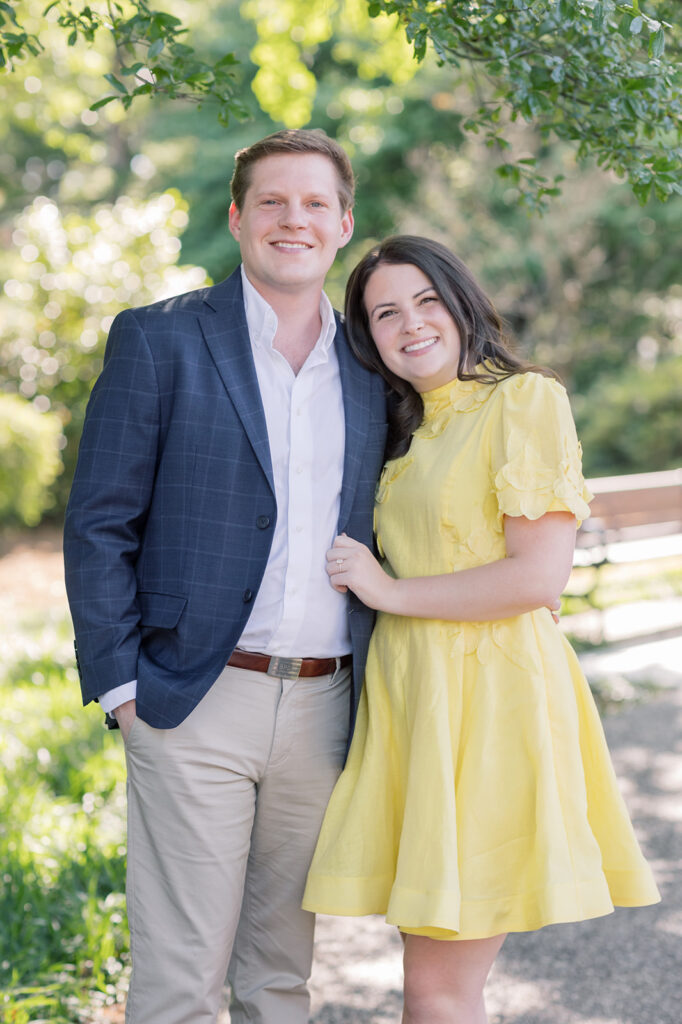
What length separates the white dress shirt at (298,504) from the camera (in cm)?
242

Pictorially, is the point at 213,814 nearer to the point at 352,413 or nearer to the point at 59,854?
the point at 352,413

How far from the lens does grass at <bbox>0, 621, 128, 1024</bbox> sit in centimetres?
313

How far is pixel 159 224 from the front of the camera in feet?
41.2

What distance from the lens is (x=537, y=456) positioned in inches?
90.0

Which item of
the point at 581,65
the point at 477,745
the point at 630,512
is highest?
the point at 581,65

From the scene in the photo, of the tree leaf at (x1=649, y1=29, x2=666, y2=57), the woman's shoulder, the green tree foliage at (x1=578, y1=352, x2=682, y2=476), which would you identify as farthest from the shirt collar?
the green tree foliage at (x1=578, y1=352, x2=682, y2=476)

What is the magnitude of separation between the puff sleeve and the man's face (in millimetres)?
619

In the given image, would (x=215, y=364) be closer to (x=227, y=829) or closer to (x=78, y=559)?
(x=78, y=559)

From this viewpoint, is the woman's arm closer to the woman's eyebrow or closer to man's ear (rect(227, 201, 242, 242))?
the woman's eyebrow

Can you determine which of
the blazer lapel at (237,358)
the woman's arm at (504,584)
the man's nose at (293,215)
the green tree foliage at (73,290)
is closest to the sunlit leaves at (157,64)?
the man's nose at (293,215)

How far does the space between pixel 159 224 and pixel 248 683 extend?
11.1 meters

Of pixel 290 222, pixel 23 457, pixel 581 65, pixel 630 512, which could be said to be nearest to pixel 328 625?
pixel 290 222

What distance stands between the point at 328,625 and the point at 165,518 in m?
0.49

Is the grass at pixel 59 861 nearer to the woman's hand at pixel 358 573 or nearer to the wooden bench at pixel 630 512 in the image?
the woman's hand at pixel 358 573
